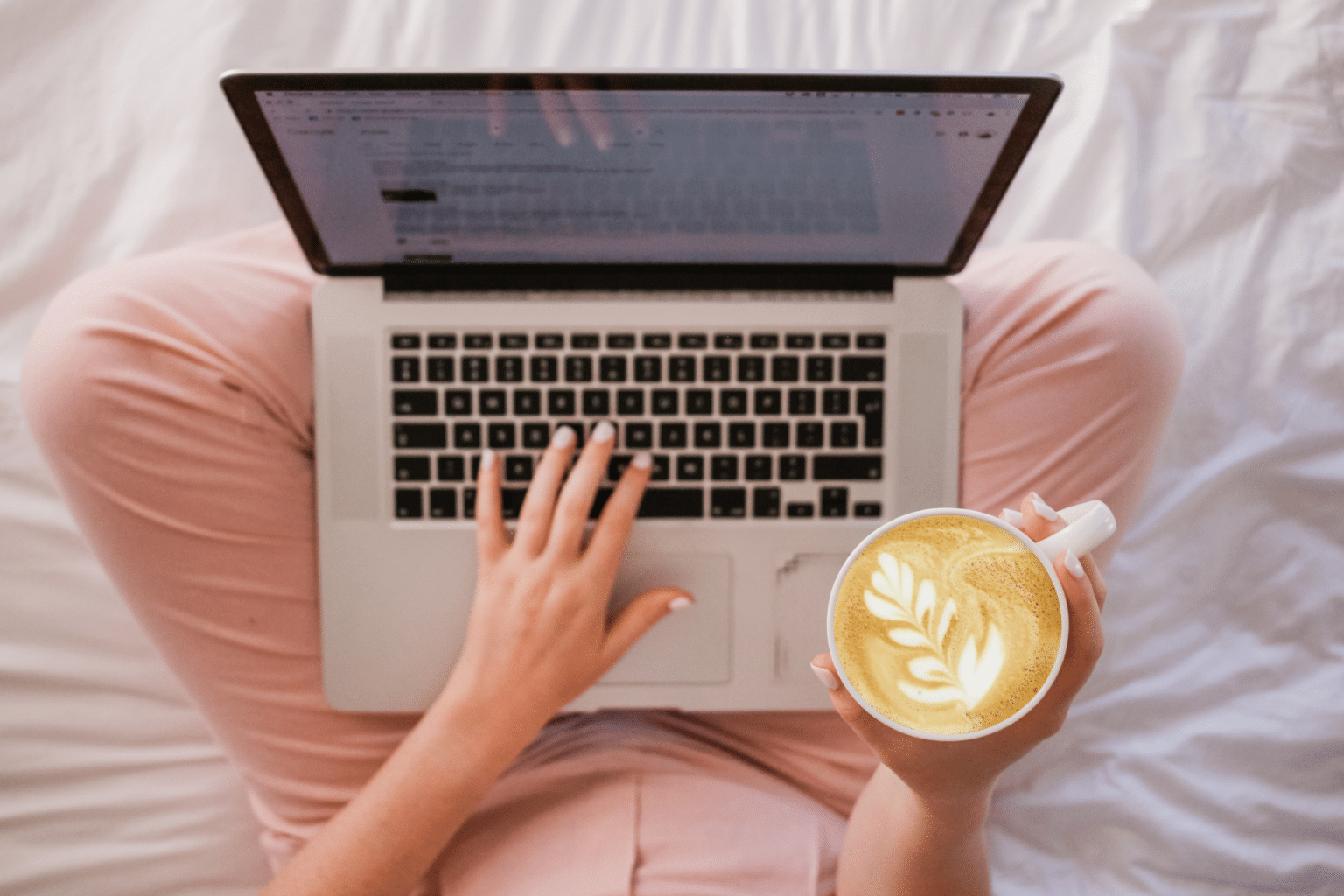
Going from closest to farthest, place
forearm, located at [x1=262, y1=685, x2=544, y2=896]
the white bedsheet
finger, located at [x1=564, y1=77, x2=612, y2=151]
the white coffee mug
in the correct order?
the white coffee mug, finger, located at [x1=564, y1=77, x2=612, y2=151], forearm, located at [x1=262, y1=685, x2=544, y2=896], the white bedsheet

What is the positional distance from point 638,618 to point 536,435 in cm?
19

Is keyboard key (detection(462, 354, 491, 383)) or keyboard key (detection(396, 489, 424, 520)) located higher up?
keyboard key (detection(462, 354, 491, 383))

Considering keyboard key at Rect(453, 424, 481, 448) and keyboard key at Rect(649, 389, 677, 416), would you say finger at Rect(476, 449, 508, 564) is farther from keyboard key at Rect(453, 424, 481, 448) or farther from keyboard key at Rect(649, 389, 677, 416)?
keyboard key at Rect(649, 389, 677, 416)

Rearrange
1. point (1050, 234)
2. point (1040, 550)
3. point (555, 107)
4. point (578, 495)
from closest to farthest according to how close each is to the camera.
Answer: point (1040, 550) < point (555, 107) < point (578, 495) < point (1050, 234)

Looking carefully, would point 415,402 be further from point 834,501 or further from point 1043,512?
point 1043,512

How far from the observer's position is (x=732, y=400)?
2.37 ft

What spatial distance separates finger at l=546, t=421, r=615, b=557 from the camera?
689 mm

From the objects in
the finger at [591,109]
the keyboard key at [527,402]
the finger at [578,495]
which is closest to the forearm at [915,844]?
the finger at [578,495]

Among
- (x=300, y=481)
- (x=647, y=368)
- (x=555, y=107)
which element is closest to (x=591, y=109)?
(x=555, y=107)

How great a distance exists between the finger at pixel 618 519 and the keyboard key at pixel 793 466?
122mm

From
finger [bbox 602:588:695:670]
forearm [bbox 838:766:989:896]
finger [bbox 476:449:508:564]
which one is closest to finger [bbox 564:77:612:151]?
finger [bbox 476:449:508:564]

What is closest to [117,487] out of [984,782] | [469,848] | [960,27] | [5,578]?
[5,578]

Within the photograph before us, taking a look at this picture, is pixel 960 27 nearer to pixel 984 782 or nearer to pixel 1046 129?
pixel 1046 129

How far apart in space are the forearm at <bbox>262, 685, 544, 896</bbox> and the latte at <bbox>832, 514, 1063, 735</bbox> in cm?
36
